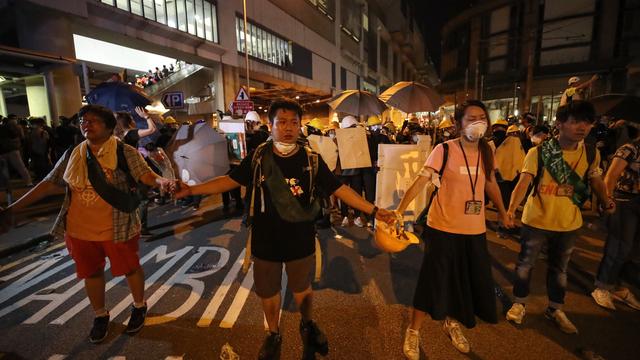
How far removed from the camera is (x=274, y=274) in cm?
259

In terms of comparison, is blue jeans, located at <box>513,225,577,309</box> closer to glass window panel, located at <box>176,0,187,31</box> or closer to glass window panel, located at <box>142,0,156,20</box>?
glass window panel, located at <box>142,0,156,20</box>

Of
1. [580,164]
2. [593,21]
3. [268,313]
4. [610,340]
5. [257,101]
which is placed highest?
[593,21]

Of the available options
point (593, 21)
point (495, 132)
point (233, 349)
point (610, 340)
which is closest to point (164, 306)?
point (233, 349)

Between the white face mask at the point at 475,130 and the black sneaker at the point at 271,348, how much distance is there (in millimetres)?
2293

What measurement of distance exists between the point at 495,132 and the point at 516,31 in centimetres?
4349

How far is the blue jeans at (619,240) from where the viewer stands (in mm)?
3434

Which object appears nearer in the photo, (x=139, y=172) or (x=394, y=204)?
(x=139, y=172)

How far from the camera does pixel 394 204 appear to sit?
5832mm

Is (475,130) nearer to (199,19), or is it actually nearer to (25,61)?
(25,61)

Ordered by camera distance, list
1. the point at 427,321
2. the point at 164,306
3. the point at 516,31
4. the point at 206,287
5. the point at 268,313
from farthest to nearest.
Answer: the point at 516,31 < the point at 206,287 < the point at 164,306 < the point at 427,321 < the point at 268,313

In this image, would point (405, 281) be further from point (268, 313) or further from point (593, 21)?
point (593, 21)

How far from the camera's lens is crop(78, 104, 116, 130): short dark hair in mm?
2765

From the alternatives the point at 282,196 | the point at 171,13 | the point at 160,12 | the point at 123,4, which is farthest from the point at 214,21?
the point at 282,196

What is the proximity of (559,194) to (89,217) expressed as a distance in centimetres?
417
